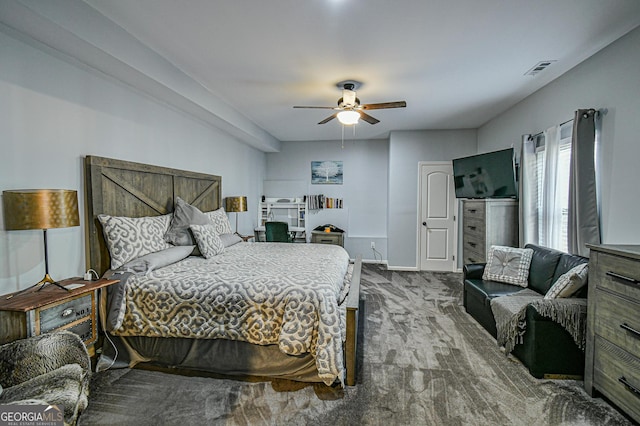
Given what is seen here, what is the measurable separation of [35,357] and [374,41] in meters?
2.99

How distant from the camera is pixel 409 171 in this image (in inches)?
226

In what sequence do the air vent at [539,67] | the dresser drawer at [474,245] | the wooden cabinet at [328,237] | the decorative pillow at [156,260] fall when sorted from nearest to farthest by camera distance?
the decorative pillow at [156,260] → the air vent at [539,67] → the dresser drawer at [474,245] → the wooden cabinet at [328,237]

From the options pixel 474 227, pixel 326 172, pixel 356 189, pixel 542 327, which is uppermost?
pixel 326 172

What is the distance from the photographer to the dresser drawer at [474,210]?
3969mm

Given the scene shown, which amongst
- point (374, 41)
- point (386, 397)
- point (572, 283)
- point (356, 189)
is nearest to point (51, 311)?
point (386, 397)

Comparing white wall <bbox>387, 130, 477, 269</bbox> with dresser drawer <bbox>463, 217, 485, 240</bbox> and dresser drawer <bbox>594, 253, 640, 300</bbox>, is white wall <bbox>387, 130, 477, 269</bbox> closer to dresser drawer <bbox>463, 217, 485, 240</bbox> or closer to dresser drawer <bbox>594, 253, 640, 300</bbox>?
dresser drawer <bbox>463, 217, 485, 240</bbox>

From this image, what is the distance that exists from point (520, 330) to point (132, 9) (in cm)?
375

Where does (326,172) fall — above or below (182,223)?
above

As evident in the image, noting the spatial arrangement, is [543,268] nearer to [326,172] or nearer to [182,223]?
[182,223]

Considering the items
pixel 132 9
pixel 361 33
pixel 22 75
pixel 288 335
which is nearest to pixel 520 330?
pixel 288 335

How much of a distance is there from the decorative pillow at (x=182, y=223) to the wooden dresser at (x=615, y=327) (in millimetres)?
3431

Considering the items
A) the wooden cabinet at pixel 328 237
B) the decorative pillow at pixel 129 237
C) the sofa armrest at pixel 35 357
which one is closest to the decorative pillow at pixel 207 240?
the decorative pillow at pixel 129 237

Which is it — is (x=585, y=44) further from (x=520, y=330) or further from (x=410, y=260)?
(x=410, y=260)

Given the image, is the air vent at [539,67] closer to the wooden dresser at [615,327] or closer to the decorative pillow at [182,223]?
the wooden dresser at [615,327]
